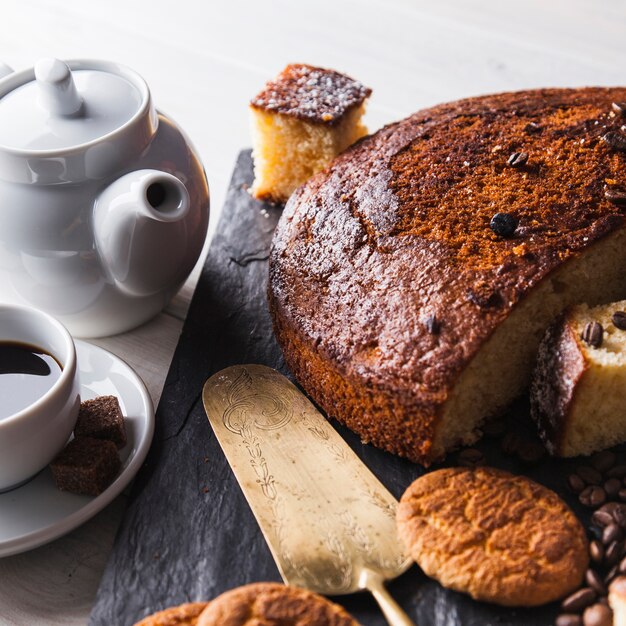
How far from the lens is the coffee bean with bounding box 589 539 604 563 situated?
7.00 ft

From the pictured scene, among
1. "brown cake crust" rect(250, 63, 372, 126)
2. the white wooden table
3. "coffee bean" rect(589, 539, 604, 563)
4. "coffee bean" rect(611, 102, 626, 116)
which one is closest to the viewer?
"coffee bean" rect(589, 539, 604, 563)

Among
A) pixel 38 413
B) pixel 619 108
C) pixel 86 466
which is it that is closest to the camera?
pixel 38 413

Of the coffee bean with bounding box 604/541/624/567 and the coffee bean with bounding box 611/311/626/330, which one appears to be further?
the coffee bean with bounding box 611/311/626/330

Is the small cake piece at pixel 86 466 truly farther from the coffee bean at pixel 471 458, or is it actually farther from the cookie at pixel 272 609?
the coffee bean at pixel 471 458

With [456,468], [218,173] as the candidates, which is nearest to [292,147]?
[218,173]

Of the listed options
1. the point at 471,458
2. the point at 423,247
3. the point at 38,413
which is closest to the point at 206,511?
the point at 38,413

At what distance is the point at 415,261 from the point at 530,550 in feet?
2.84

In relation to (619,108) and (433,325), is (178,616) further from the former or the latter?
(619,108)

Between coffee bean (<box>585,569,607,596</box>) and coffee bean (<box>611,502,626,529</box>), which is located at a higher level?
coffee bean (<box>611,502,626,529</box>)

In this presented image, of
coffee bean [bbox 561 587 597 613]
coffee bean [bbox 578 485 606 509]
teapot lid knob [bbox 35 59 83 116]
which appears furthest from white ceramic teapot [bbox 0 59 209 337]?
coffee bean [bbox 561 587 597 613]

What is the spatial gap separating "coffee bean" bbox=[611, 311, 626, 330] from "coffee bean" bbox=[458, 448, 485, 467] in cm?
53

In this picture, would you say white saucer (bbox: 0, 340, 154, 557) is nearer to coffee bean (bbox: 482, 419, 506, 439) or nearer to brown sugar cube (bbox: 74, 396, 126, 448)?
brown sugar cube (bbox: 74, 396, 126, 448)

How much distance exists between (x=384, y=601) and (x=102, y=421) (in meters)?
0.96

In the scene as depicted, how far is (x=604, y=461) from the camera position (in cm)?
240
